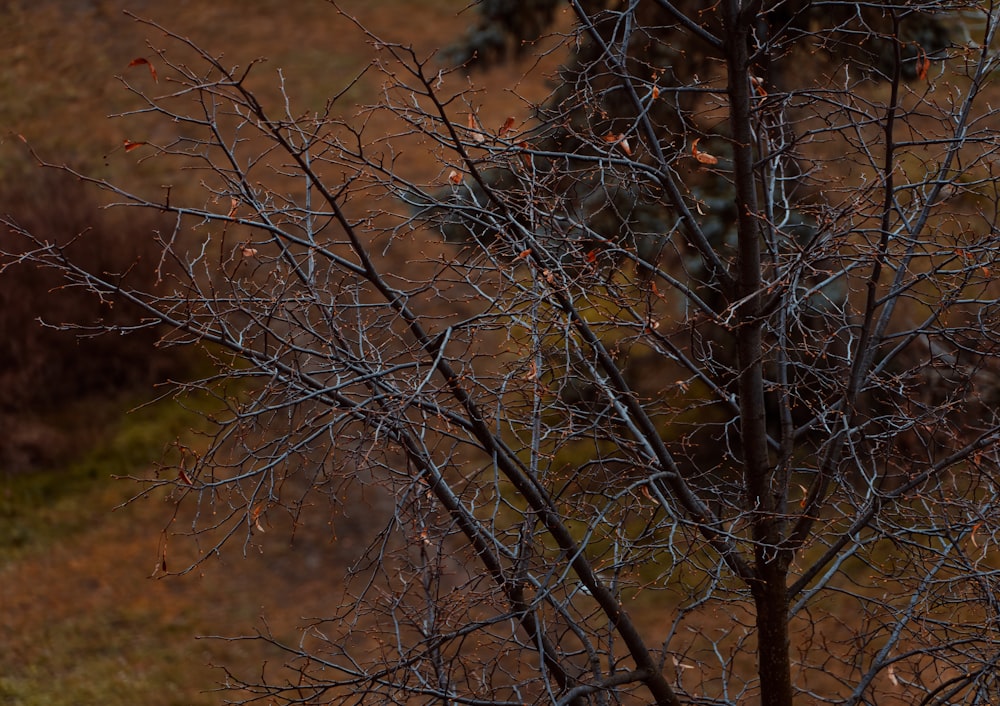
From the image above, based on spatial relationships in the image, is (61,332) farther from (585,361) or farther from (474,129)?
(585,361)

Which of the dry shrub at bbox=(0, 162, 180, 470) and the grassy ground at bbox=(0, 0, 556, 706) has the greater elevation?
the dry shrub at bbox=(0, 162, 180, 470)

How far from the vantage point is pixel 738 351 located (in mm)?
4961

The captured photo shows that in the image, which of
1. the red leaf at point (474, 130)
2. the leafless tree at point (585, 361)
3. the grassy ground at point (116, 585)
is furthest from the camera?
the grassy ground at point (116, 585)

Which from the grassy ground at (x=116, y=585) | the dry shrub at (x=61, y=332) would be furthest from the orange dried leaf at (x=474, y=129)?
the dry shrub at (x=61, y=332)

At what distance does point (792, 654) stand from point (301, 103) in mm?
11275

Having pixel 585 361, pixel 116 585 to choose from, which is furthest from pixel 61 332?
pixel 585 361

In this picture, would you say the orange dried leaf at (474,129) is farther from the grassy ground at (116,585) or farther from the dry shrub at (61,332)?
the dry shrub at (61,332)

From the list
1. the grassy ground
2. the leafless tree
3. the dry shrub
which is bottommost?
the leafless tree

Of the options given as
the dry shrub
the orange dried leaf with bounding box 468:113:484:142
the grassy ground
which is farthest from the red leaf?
the dry shrub

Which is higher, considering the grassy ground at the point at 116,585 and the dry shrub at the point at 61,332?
the dry shrub at the point at 61,332

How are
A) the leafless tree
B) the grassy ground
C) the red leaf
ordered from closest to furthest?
the leafless tree
the red leaf
the grassy ground

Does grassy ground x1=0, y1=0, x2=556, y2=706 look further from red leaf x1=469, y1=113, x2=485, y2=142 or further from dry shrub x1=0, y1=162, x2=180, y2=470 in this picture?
red leaf x1=469, y1=113, x2=485, y2=142

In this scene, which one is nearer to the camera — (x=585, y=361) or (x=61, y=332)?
(x=585, y=361)

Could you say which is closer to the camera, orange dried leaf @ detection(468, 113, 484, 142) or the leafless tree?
the leafless tree
